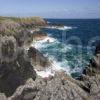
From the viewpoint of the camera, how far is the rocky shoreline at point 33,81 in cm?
1388

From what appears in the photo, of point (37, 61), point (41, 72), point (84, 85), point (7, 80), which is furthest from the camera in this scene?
point (37, 61)

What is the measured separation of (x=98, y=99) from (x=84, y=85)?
298 cm

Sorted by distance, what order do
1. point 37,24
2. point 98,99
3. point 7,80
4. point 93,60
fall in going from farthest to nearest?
point 37,24 → point 93,60 → point 7,80 → point 98,99

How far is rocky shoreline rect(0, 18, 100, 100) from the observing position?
547 inches

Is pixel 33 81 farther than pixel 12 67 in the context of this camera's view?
No

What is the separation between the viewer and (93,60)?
3028cm

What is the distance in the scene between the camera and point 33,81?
18.0 m

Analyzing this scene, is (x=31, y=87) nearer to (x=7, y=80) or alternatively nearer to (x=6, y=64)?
(x=7, y=80)

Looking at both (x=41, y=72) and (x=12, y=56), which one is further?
(x=41, y=72)

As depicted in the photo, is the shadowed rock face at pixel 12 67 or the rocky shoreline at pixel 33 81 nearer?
the rocky shoreline at pixel 33 81

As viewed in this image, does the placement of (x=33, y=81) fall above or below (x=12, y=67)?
above

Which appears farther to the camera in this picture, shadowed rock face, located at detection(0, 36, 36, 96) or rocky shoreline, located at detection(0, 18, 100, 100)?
shadowed rock face, located at detection(0, 36, 36, 96)

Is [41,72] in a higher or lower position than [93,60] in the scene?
lower

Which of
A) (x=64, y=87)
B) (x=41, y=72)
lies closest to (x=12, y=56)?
(x=41, y=72)
